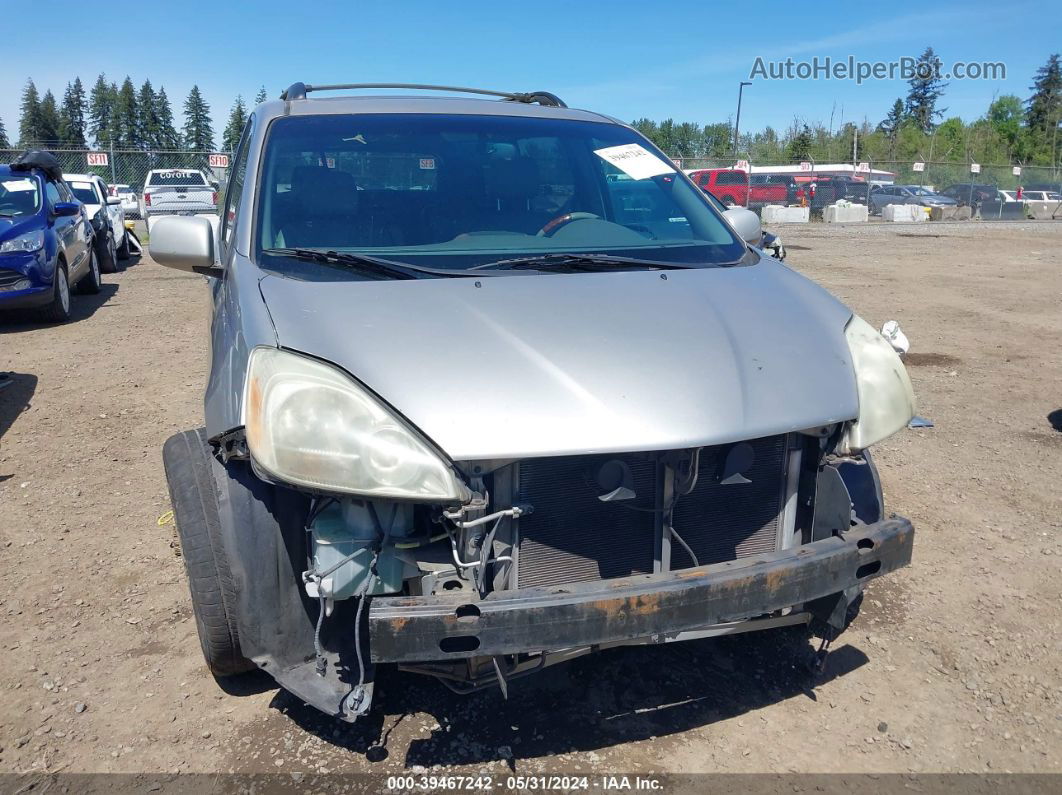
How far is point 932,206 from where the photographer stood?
111 feet

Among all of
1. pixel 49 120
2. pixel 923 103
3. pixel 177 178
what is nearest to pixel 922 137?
pixel 923 103

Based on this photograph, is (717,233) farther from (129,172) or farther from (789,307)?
(129,172)

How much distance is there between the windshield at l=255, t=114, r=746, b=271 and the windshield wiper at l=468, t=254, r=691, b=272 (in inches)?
2.5

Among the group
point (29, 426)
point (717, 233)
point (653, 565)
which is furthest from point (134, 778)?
point (29, 426)

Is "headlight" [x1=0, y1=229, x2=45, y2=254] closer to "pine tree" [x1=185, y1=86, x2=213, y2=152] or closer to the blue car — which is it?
the blue car

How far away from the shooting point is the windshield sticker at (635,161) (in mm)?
3682

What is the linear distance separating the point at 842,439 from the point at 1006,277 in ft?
45.2

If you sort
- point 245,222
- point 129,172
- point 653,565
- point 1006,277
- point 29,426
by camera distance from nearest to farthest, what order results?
point 653,565 < point 245,222 < point 29,426 < point 1006,277 < point 129,172

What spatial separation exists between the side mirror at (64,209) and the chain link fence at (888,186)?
22.3 m

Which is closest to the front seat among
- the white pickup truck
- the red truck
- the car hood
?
the car hood

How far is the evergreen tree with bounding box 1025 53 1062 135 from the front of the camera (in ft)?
282

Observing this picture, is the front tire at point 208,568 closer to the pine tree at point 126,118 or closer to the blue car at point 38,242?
the blue car at point 38,242

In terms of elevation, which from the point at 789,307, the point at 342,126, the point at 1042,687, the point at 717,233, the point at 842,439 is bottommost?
the point at 1042,687

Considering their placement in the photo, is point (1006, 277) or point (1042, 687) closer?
point (1042, 687)
